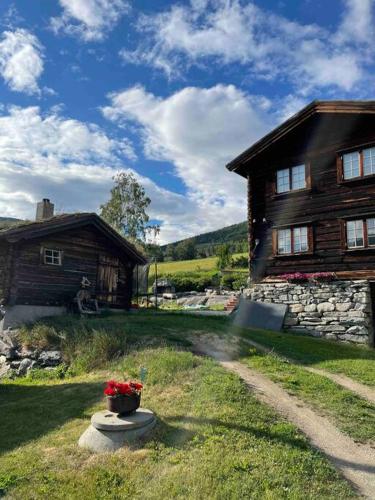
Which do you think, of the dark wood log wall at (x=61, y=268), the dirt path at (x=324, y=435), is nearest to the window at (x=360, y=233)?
the dirt path at (x=324, y=435)

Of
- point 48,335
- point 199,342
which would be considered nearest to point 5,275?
point 48,335

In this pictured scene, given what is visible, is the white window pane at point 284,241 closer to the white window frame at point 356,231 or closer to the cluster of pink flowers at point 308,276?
the cluster of pink flowers at point 308,276

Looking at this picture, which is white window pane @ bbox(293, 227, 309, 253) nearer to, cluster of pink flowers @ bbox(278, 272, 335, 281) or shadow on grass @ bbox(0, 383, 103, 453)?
cluster of pink flowers @ bbox(278, 272, 335, 281)

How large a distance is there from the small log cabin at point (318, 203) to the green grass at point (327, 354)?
2.00m

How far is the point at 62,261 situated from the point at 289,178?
12.3 metres

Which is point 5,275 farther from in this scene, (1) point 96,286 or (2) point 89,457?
(2) point 89,457

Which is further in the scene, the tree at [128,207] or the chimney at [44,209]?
the tree at [128,207]

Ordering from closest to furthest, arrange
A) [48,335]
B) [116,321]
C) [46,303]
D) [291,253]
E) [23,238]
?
[48,335] → [116,321] → [23,238] → [46,303] → [291,253]

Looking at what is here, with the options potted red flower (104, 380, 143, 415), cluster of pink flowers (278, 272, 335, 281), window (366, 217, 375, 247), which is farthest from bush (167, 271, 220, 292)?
potted red flower (104, 380, 143, 415)

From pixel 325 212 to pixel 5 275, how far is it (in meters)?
15.1

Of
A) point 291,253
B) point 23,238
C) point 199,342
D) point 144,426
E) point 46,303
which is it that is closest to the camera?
point 144,426

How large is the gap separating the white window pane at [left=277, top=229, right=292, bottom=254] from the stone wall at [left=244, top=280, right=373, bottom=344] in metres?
1.74

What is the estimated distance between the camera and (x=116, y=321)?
16250 millimetres

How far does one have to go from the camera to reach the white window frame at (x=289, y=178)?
2058 cm
